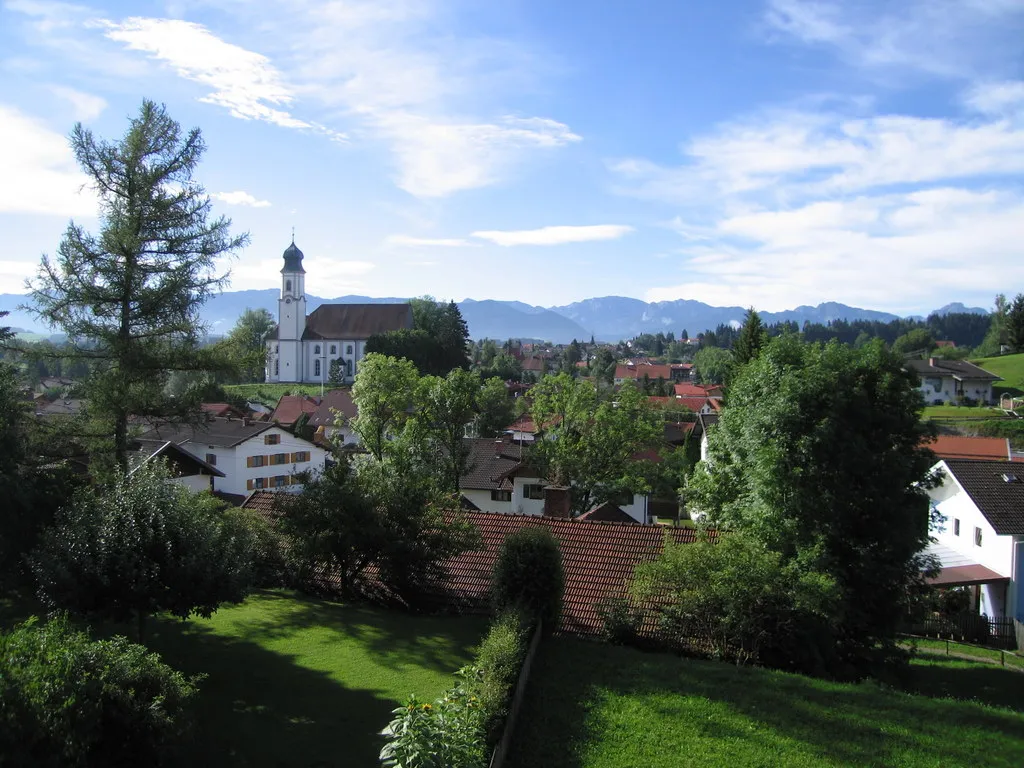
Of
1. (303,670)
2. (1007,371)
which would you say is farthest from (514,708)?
(1007,371)

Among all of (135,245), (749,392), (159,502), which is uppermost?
(135,245)

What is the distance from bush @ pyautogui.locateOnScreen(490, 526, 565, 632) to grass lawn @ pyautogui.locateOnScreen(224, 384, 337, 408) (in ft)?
262

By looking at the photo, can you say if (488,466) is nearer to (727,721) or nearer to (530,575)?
(530,575)

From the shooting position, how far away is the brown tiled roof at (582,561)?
1739 centimetres

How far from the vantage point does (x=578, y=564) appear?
→ 61.3ft

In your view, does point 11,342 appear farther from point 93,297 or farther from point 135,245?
point 135,245

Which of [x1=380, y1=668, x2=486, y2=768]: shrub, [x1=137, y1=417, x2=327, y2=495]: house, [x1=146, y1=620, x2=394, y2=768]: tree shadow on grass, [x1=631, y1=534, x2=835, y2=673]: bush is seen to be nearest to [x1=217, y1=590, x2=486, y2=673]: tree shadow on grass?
[x1=146, y1=620, x2=394, y2=768]: tree shadow on grass

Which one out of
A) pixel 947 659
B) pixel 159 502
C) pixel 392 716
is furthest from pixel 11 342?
pixel 947 659

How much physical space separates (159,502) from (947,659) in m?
21.5

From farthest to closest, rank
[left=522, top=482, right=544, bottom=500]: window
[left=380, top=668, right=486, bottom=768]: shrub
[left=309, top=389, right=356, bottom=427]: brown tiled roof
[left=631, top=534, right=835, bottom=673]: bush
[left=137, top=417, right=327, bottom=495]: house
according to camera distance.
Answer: [left=309, top=389, right=356, bottom=427]: brown tiled roof
[left=137, top=417, right=327, bottom=495]: house
[left=522, top=482, right=544, bottom=500]: window
[left=631, top=534, right=835, bottom=673]: bush
[left=380, top=668, right=486, bottom=768]: shrub

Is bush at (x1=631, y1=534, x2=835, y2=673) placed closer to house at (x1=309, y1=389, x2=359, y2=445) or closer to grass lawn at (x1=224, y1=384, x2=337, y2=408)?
house at (x1=309, y1=389, x2=359, y2=445)

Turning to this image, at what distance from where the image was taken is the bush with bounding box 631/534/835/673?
48.9 ft

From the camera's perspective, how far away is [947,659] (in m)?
21.8

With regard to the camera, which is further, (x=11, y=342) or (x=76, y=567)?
(x=11, y=342)
